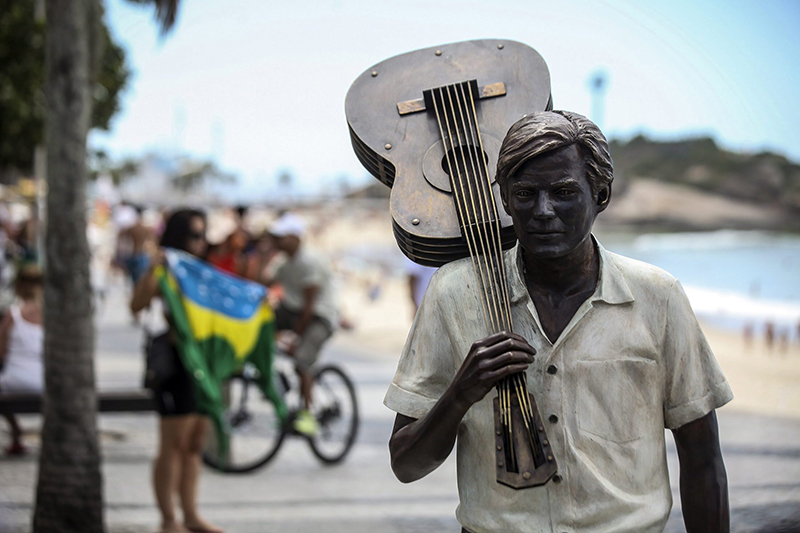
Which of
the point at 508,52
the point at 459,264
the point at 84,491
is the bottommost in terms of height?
the point at 84,491

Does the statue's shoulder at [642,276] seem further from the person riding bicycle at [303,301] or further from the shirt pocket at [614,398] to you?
the person riding bicycle at [303,301]

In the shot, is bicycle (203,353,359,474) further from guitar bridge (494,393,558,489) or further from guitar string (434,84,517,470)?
guitar bridge (494,393,558,489)

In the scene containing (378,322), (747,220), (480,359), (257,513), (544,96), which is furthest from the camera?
(747,220)

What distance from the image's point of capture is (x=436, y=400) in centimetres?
188

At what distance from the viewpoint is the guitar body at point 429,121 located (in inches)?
77.9

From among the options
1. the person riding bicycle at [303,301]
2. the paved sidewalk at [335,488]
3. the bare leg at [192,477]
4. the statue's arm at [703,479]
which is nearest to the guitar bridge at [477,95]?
the statue's arm at [703,479]

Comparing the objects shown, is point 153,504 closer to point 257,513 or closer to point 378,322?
point 257,513

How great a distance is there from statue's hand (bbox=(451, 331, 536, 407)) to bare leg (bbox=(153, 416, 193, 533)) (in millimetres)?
3491

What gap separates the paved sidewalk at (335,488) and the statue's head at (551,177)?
3832mm

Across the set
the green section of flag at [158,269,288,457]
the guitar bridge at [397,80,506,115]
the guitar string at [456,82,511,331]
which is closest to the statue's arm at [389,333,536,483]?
the guitar string at [456,82,511,331]

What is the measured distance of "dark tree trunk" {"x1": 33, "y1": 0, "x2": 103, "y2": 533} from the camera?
14.8ft

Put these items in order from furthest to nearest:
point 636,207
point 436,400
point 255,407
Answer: point 636,207 < point 255,407 < point 436,400

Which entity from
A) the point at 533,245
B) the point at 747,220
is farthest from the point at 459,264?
the point at 747,220

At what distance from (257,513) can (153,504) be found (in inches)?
28.2
